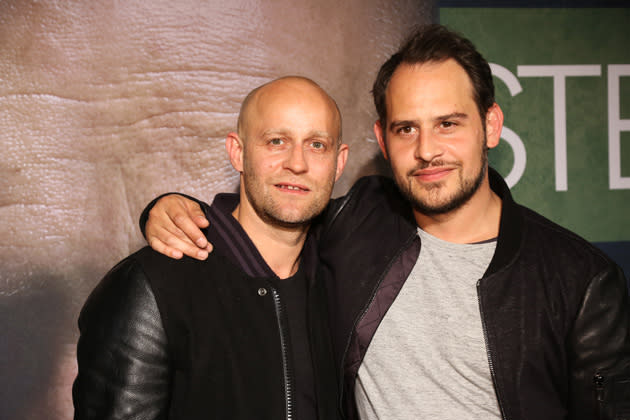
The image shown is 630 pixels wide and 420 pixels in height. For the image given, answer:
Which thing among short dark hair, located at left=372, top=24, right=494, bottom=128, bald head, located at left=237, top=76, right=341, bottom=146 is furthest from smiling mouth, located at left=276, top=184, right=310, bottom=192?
short dark hair, located at left=372, top=24, right=494, bottom=128

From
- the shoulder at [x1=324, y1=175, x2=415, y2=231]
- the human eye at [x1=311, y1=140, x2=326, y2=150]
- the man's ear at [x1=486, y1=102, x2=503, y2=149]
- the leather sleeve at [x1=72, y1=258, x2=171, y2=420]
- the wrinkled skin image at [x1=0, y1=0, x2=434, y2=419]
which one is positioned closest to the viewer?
the leather sleeve at [x1=72, y1=258, x2=171, y2=420]

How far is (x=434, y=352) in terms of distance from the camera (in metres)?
1.55

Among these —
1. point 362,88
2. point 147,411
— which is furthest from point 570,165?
point 147,411

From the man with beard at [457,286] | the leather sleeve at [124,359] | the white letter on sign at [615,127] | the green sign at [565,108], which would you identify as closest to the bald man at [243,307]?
the leather sleeve at [124,359]

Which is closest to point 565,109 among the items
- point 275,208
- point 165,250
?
point 275,208

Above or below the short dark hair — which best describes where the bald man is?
below

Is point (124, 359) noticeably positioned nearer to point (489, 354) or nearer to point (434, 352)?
A: point (434, 352)

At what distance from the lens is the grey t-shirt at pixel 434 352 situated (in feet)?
4.99

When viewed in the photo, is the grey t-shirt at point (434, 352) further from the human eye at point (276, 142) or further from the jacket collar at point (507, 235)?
the human eye at point (276, 142)

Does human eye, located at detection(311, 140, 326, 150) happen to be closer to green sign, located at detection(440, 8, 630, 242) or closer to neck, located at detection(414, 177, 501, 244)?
neck, located at detection(414, 177, 501, 244)

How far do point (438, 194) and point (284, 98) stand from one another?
2.34ft

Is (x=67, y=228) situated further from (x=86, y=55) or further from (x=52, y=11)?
(x=52, y=11)

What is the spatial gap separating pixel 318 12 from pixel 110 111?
128cm

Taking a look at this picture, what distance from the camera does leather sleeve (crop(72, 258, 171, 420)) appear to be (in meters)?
1.28
